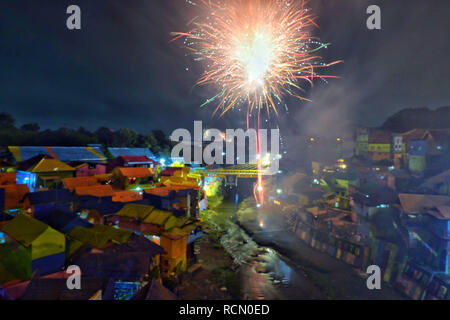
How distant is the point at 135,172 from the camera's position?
29719mm

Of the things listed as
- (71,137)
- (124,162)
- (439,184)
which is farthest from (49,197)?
(439,184)

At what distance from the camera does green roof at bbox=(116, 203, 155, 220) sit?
17875 millimetres

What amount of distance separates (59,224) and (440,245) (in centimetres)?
2623

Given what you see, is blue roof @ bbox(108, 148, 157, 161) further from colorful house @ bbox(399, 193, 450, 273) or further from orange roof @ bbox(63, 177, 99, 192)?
colorful house @ bbox(399, 193, 450, 273)

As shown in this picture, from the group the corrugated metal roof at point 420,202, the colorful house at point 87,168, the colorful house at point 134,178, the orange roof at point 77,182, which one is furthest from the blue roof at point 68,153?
the corrugated metal roof at point 420,202

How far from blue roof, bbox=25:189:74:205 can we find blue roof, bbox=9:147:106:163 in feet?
45.8

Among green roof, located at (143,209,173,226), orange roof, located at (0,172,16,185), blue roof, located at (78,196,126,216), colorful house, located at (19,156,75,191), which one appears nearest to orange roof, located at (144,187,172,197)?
blue roof, located at (78,196,126,216)

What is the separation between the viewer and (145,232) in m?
16.3

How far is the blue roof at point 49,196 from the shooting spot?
17.7 meters

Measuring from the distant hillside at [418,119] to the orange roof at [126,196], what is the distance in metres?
52.9

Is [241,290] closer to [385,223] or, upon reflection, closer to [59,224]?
[59,224]

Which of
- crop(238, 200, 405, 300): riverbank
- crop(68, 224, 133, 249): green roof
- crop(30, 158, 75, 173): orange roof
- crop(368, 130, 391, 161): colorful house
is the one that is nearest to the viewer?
crop(68, 224, 133, 249): green roof

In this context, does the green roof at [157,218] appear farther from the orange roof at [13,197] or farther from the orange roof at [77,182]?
the orange roof at [13,197]
